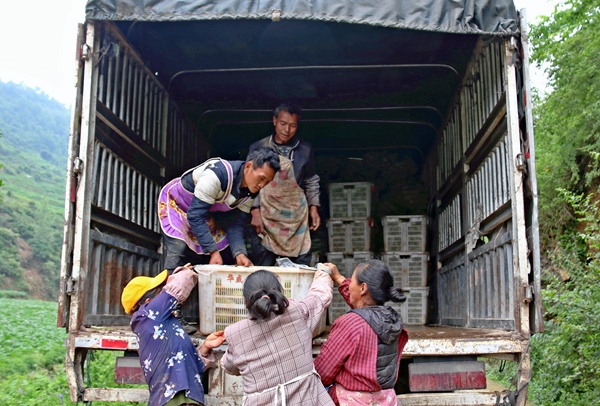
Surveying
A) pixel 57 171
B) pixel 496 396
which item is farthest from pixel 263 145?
pixel 57 171

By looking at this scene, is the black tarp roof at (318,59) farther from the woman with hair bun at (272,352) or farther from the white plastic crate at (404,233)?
the woman with hair bun at (272,352)

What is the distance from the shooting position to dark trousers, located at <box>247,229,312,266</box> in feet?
18.7

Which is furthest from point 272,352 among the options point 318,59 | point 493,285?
point 318,59

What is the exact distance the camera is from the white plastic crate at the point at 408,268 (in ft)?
23.2

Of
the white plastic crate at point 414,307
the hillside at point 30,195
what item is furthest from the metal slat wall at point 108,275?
A: the hillside at point 30,195

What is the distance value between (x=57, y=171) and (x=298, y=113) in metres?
67.6

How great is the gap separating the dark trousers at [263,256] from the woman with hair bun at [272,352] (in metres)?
2.62

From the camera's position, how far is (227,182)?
4367 mm

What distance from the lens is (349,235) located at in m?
7.36

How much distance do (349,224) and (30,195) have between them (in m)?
47.5

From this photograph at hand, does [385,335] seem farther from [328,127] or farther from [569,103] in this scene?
[569,103]

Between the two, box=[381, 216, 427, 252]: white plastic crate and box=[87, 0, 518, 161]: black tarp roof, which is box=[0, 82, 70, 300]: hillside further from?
box=[381, 216, 427, 252]: white plastic crate

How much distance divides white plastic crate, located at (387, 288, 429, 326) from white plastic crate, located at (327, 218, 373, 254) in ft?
2.50

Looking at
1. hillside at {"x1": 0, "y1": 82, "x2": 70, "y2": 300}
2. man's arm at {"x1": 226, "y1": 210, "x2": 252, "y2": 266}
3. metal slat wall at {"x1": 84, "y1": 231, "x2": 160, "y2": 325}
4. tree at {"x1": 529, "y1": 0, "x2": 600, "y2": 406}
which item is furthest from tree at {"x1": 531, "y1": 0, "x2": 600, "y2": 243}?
hillside at {"x1": 0, "y1": 82, "x2": 70, "y2": 300}
